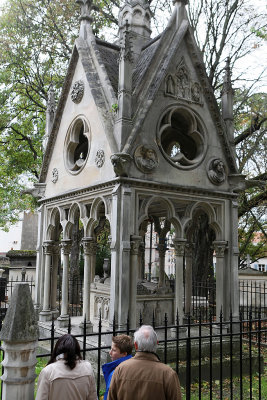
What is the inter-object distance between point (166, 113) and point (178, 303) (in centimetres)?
406

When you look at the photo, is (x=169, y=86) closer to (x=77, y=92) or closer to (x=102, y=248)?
(x=77, y=92)

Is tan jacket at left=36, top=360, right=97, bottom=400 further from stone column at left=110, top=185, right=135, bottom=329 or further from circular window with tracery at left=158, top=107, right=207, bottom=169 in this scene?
circular window with tracery at left=158, top=107, right=207, bottom=169

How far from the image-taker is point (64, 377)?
3207mm

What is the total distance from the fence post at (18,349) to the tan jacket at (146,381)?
3.36ft

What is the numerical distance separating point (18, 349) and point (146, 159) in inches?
211

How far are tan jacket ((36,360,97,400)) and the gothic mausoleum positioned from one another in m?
4.46

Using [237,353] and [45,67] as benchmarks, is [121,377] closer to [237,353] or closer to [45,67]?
[237,353]

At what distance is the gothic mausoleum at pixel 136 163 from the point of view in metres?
8.15

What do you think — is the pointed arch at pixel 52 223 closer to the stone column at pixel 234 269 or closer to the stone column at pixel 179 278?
the stone column at pixel 179 278

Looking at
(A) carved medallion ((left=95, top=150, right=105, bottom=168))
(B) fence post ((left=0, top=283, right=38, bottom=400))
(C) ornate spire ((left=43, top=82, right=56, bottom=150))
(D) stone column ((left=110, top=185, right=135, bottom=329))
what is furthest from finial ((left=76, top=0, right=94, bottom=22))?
(B) fence post ((left=0, top=283, right=38, bottom=400))

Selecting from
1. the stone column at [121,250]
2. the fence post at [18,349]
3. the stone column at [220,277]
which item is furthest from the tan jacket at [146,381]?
the stone column at [220,277]

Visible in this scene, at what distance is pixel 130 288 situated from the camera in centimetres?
797

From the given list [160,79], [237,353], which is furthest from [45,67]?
[237,353]

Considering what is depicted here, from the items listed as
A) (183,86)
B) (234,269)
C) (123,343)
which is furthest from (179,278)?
(123,343)
